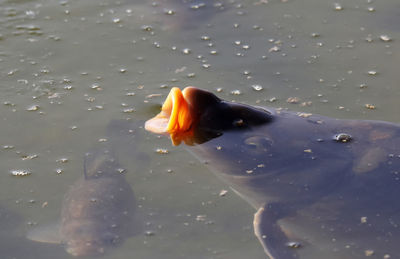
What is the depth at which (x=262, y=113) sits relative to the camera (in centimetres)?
384

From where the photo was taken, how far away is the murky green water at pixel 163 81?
381 centimetres

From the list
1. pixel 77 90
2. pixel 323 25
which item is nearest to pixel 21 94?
pixel 77 90

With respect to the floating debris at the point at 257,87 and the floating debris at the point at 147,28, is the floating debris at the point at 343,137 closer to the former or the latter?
the floating debris at the point at 257,87

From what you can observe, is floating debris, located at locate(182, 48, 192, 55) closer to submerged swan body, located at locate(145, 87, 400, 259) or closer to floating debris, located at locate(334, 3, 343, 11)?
floating debris, located at locate(334, 3, 343, 11)

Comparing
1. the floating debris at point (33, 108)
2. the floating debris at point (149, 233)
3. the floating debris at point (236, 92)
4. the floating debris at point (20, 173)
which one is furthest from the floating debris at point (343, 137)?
the floating debris at point (33, 108)

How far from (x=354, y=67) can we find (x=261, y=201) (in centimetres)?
179

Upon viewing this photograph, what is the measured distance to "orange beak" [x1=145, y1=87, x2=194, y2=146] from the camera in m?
3.78

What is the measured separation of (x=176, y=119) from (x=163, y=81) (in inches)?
46.3

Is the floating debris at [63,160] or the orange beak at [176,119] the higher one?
the orange beak at [176,119]

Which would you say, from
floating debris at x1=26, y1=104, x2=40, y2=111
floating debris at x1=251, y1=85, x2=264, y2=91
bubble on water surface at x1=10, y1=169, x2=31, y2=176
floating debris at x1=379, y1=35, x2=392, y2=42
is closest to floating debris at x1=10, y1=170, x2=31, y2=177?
bubble on water surface at x1=10, y1=169, x2=31, y2=176

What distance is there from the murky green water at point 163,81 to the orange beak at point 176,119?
0.52 ft

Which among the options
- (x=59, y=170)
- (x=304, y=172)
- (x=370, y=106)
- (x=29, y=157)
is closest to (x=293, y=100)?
(x=370, y=106)

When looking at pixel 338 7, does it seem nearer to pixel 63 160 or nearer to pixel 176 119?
pixel 176 119

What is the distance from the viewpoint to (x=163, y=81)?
498 cm
